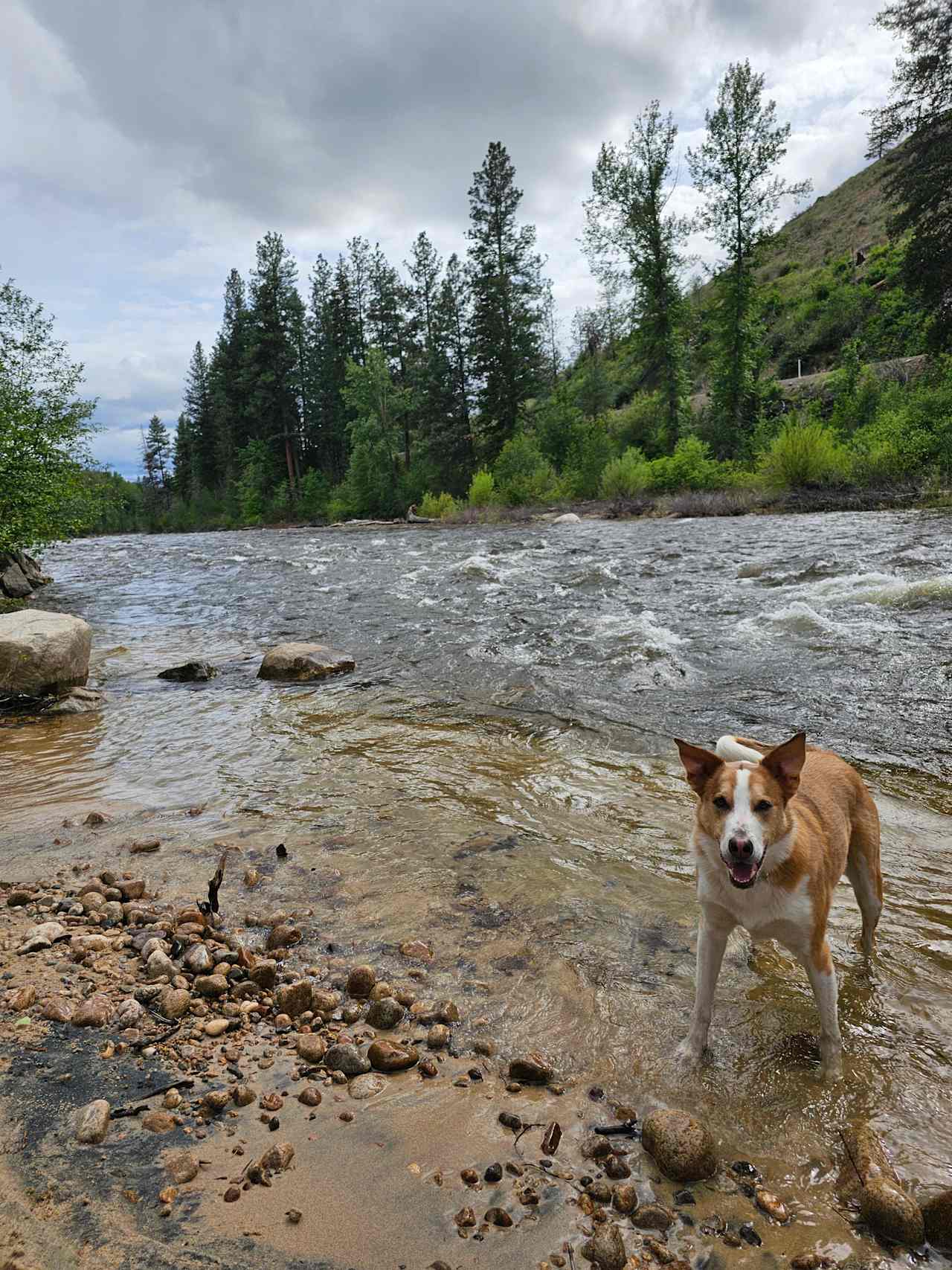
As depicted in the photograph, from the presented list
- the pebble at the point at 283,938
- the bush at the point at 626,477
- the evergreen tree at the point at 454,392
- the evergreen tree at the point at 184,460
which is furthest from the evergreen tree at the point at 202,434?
the pebble at the point at 283,938

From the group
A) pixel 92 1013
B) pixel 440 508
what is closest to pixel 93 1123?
pixel 92 1013

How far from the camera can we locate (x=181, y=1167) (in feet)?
6.81

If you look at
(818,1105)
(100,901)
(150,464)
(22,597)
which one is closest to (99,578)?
(22,597)

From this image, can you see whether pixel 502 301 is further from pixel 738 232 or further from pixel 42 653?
pixel 42 653

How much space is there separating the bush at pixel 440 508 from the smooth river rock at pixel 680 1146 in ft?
125

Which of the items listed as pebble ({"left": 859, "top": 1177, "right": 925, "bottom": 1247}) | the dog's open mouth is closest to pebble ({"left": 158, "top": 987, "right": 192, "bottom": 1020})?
the dog's open mouth

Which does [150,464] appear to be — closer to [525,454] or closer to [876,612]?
[525,454]

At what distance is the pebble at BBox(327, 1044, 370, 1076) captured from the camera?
2611 mm

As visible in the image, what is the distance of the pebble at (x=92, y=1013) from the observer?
107 inches

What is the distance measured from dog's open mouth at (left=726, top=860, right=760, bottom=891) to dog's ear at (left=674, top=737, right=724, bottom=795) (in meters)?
0.34

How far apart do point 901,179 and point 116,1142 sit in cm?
3270

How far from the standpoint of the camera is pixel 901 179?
24.3m

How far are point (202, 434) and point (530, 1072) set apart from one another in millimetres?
88354

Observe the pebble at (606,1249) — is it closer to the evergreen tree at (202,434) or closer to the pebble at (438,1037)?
the pebble at (438,1037)
